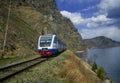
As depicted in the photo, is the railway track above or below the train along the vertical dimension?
below

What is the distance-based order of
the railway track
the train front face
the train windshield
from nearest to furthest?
the railway track → the train front face → the train windshield

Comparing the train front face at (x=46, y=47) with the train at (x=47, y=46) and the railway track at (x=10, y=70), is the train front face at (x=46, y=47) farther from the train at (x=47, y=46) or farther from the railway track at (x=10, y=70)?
the railway track at (x=10, y=70)

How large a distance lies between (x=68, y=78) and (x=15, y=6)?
95226 millimetres

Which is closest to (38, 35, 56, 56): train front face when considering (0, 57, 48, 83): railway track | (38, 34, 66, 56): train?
(38, 34, 66, 56): train

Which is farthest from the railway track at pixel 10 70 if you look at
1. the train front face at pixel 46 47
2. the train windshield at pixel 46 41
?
the train windshield at pixel 46 41

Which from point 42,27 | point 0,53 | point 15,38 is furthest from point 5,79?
point 42,27

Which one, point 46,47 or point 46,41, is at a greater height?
point 46,41

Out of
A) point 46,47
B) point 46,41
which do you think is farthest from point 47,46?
point 46,41

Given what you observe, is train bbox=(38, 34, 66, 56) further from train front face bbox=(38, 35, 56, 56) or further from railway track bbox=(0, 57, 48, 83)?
railway track bbox=(0, 57, 48, 83)

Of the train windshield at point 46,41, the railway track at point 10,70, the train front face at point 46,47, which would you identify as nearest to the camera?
the railway track at point 10,70

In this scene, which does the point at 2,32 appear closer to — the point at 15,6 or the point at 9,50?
the point at 9,50

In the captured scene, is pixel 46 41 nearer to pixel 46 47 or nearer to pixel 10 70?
pixel 46 47

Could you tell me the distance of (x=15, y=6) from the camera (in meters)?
102

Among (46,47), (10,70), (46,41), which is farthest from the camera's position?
(46,41)
